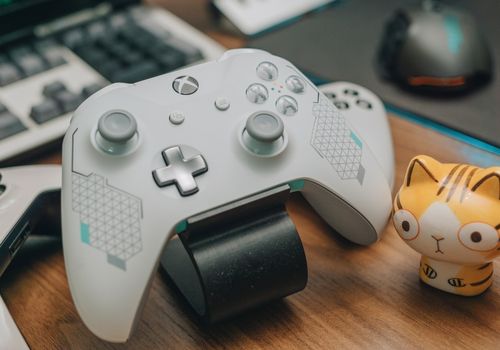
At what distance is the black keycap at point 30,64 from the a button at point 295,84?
31 cm

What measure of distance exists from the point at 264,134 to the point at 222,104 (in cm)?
4

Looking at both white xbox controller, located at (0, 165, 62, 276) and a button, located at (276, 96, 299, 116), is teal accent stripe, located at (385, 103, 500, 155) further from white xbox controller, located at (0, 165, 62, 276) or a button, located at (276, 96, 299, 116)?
white xbox controller, located at (0, 165, 62, 276)

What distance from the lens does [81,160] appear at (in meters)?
0.40

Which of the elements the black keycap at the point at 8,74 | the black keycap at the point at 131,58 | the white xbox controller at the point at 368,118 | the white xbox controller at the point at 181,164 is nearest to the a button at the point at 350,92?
the white xbox controller at the point at 368,118

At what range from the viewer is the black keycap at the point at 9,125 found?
1.82ft

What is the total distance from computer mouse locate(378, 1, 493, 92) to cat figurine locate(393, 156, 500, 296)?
24 cm

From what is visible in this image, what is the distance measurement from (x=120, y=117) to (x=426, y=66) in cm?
36

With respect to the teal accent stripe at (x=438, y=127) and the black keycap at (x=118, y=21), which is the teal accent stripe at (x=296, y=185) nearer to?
the teal accent stripe at (x=438, y=127)

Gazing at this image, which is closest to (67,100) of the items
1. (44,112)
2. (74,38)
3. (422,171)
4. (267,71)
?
(44,112)

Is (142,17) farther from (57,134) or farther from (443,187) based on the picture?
(443,187)

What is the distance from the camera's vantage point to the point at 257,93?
1.42 feet

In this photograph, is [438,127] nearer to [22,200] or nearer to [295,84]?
Result: [295,84]

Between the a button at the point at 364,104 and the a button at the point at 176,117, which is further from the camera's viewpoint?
the a button at the point at 364,104

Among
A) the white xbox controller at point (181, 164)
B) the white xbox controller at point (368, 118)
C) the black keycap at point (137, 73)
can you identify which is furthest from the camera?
the black keycap at point (137, 73)
